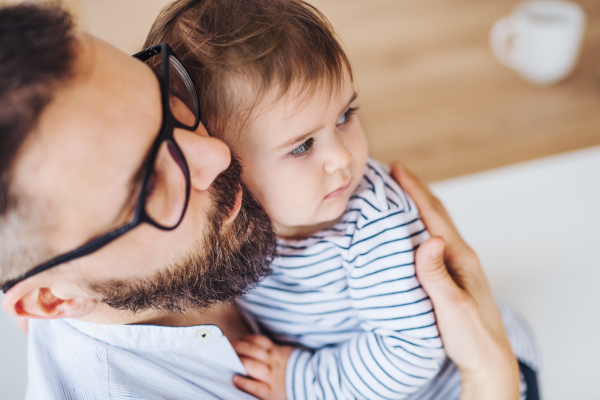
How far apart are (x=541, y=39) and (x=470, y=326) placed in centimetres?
130

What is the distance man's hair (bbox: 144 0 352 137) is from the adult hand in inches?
13.7

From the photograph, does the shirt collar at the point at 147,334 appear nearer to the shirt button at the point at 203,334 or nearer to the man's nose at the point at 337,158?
the shirt button at the point at 203,334

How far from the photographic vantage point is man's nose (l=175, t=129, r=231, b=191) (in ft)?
2.11


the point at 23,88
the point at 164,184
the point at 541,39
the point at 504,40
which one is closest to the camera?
the point at 23,88

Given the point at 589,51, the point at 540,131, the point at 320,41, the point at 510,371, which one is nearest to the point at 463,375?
the point at 510,371

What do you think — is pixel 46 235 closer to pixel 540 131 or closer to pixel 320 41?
pixel 320 41

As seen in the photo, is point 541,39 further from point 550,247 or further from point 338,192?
point 338,192

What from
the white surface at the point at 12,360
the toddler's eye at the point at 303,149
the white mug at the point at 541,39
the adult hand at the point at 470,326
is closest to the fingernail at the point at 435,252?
the adult hand at the point at 470,326

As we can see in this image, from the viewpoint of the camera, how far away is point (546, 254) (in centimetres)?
113

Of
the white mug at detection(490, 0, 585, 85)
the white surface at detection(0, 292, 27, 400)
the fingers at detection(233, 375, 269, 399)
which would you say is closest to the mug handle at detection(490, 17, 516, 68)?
the white mug at detection(490, 0, 585, 85)

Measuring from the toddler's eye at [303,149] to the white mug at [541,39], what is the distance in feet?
4.28

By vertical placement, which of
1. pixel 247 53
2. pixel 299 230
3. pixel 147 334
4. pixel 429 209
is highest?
pixel 247 53

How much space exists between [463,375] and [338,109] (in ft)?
1.78

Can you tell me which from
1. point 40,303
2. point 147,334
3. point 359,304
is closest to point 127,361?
point 147,334
